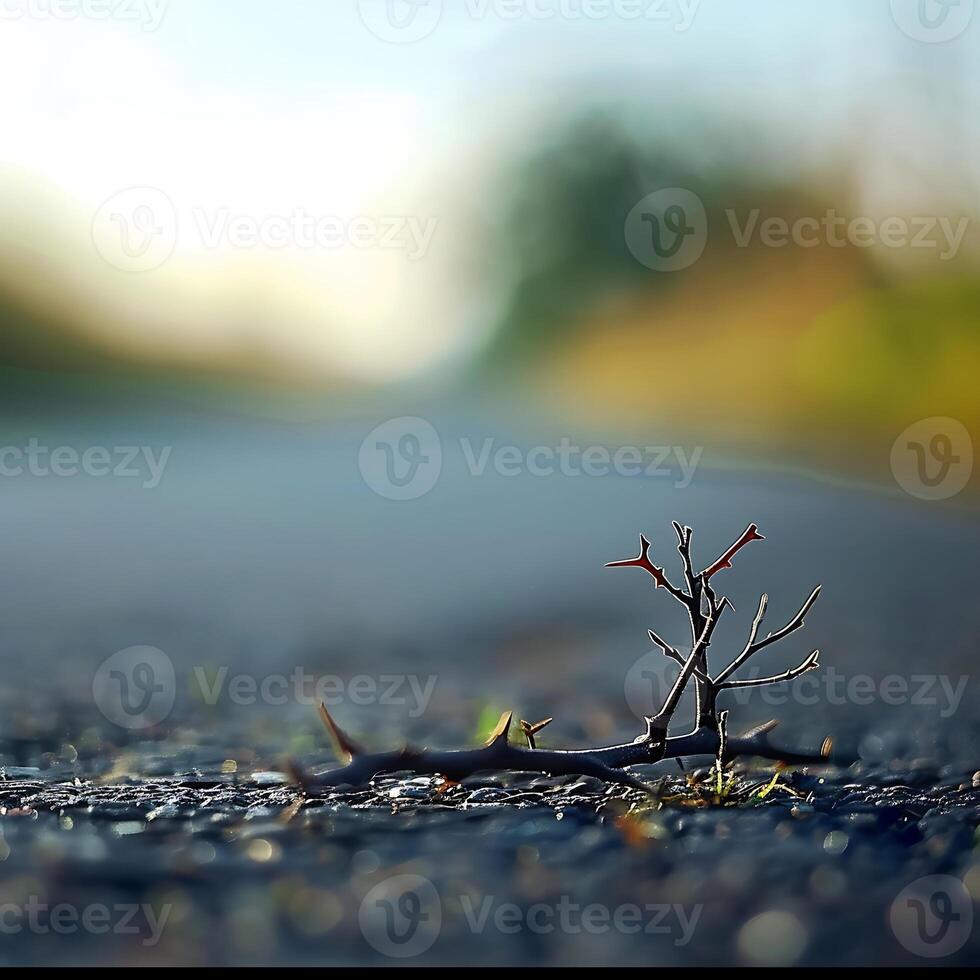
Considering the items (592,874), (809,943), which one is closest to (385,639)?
(592,874)

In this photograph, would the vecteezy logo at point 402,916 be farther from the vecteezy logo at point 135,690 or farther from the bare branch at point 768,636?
the vecteezy logo at point 135,690

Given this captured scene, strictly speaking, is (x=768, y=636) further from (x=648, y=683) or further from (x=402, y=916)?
(x=648, y=683)

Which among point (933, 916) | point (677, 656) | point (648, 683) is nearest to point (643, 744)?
point (677, 656)

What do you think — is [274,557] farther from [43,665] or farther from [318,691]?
[318,691]

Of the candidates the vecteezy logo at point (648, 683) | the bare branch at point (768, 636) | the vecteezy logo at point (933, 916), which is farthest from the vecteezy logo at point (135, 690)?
the vecteezy logo at point (933, 916)

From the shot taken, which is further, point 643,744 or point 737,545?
point 643,744
